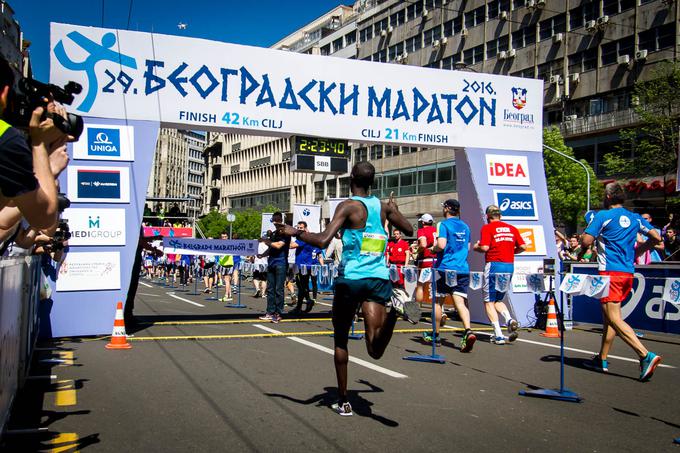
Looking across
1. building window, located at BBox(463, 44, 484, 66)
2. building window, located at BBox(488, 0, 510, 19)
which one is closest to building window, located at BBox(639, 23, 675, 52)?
building window, located at BBox(488, 0, 510, 19)

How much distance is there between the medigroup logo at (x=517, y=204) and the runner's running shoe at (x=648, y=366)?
18.8ft

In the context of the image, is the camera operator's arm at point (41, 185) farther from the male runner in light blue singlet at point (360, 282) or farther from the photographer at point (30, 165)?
the male runner in light blue singlet at point (360, 282)

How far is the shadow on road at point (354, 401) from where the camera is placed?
5.39m

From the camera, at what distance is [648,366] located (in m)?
7.27

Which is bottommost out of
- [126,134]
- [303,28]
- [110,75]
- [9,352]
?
[9,352]

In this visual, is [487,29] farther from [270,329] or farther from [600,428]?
[600,428]

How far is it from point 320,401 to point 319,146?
7.05 m

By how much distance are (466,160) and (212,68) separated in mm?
5003

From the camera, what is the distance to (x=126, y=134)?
10.6m

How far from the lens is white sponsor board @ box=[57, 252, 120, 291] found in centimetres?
1008

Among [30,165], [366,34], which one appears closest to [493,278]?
[30,165]

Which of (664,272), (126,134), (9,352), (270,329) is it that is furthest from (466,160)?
(9,352)

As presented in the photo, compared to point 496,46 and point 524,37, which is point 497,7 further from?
point 524,37

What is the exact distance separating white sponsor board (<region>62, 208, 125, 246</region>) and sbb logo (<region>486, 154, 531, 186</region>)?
266 inches
